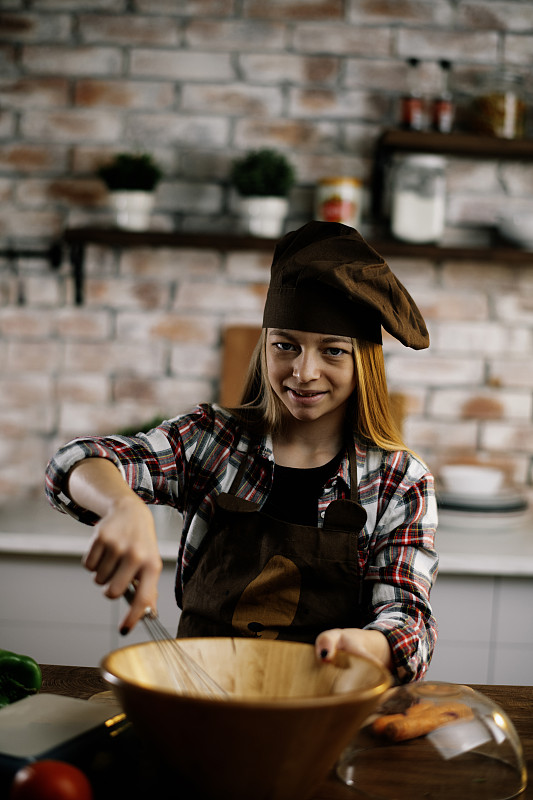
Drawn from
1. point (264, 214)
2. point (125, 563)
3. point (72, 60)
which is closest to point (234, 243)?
point (264, 214)

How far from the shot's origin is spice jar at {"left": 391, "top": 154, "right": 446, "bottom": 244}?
213 cm

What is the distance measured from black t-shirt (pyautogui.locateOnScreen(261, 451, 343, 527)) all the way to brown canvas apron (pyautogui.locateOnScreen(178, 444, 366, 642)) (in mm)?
55

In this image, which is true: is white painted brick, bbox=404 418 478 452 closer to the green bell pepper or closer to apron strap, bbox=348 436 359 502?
apron strap, bbox=348 436 359 502

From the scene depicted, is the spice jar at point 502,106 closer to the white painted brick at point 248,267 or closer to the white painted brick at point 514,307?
the white painted brick at point 514,307

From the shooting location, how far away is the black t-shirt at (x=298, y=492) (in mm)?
1291

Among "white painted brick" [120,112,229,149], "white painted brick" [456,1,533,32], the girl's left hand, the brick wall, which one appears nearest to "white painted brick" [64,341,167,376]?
the brick wall

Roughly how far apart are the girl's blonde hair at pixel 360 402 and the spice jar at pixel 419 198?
921mm

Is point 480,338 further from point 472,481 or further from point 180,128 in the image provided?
point 180,128

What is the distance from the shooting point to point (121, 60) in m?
2.28

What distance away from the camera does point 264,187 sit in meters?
2.14

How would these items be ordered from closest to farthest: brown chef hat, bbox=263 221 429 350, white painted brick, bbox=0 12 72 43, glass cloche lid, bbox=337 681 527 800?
1. glass cloche lid, bbox=337 681 527 800
2. brown chef hat, bbox=263 221 429 350
3. white painted brick, bbox=0 12 72 43

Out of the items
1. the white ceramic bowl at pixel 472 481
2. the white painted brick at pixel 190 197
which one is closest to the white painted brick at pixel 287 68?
the white painted brick at pixel 190 197

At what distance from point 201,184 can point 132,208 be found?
9.5 inches

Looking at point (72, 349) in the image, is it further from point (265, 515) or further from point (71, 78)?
point (265, 515)
